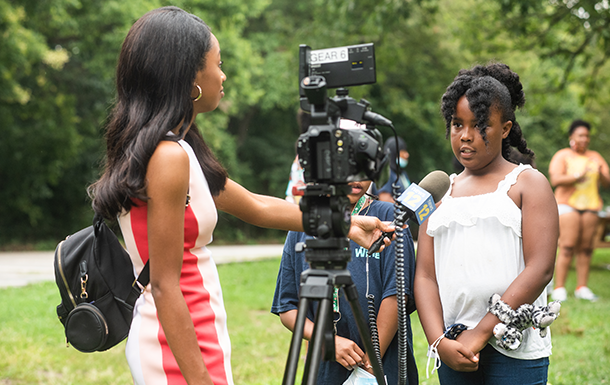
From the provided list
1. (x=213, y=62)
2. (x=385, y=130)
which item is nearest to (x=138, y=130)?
(x=213, y=62)

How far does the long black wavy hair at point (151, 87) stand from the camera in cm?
191

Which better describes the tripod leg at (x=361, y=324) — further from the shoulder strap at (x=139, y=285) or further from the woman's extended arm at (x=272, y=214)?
the shoulder strap at (x=139, y=285)

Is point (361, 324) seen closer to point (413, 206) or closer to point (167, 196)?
point (413, 206)

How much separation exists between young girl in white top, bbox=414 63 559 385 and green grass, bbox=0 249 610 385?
2.29 m

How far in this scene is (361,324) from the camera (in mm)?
2041

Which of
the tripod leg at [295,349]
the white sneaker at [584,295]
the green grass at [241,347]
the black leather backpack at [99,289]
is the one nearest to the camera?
the tripod leg at [295,349]

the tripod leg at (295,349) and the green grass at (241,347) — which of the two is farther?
the green grass at (241,347)

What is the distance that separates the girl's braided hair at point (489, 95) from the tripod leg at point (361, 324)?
3.17 ft

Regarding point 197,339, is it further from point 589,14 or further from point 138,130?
point 589,14

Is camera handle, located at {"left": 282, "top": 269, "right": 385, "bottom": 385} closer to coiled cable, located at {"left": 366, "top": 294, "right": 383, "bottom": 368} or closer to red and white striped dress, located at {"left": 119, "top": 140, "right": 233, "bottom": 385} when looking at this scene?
red and white striped dress, located at {"left": 119, "top": 140, "right": 233, "bottom": 385}

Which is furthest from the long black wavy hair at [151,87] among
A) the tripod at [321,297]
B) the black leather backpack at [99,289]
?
the tripod at [321,297]

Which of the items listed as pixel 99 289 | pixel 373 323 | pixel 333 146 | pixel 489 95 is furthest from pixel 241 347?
pixel 333 146

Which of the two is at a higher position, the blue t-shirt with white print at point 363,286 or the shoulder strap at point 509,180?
the shoulder strap at point 509,180

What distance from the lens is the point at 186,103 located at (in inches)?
78.5
